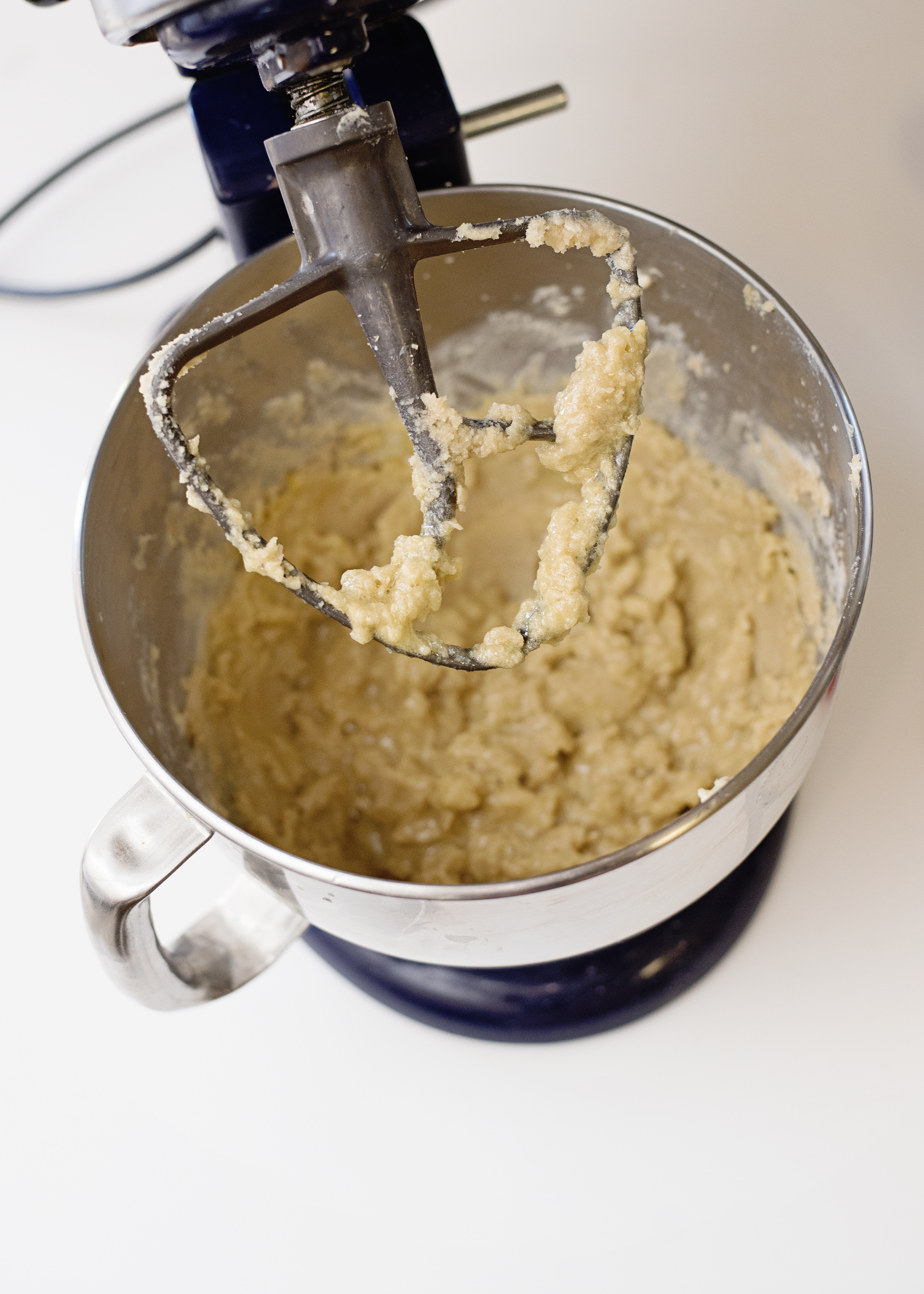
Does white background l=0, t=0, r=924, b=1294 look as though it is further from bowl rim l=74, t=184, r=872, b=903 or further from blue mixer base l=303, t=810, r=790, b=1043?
bowl rim l=74, t=184, r=872, b=903

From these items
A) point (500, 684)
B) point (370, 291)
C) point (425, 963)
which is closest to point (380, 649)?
point (500, 684)

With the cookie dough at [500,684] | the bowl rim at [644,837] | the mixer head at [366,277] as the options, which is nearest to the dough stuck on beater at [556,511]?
the mixer head at [366,277]

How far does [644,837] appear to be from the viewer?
52 cm

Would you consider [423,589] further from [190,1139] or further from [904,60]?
[904,60]

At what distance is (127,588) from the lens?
2.16 feet

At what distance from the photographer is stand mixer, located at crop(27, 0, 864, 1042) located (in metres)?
0.41

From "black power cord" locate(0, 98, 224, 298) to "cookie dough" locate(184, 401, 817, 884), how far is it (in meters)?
0.26

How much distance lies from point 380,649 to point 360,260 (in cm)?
40

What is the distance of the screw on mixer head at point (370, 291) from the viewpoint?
43 centimetres

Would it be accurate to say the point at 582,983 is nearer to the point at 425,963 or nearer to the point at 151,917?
the point at 425,963

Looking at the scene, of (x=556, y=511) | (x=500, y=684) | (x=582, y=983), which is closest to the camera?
(x=556, y=511)

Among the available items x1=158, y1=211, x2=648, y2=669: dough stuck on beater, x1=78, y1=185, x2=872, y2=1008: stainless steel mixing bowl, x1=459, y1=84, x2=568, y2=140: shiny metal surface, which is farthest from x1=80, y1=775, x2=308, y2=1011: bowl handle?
x1=459, y1=84, x2=568, y2=140: shiny metal surface

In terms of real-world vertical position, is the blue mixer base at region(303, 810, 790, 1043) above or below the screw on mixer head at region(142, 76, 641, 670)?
below

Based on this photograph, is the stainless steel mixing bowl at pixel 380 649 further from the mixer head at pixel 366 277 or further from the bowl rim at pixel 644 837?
the mixer head at pixel 366 277
